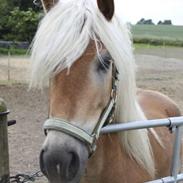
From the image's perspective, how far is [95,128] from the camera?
1854mm

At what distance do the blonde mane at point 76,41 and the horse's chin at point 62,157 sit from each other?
0.32 m

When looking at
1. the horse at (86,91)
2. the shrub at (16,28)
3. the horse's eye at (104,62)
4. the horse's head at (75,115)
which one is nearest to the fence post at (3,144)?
the horse at (86,91)

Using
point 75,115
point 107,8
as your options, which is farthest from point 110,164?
point 107,8

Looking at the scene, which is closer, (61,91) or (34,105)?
(61,91)

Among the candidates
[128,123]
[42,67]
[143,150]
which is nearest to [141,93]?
[143,150]

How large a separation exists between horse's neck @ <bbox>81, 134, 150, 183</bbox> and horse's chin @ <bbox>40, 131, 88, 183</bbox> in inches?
12.1

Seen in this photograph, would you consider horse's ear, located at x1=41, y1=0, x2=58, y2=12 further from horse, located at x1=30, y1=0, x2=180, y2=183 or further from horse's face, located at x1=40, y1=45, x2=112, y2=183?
horse's face, located at x1=40, y1=45, x2=112, y2=183

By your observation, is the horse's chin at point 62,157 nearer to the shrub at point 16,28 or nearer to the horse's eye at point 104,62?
the horse's eye at point 104,62

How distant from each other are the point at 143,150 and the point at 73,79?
0.74 meters

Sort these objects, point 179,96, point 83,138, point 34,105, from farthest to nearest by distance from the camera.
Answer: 1. point 179,96
2. point 34,105
3. point 83,138

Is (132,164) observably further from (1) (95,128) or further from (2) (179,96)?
(2) (179,96)

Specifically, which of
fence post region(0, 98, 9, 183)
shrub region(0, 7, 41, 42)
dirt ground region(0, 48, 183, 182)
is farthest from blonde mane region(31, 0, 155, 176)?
shrub region(0, 7, 41, 42)

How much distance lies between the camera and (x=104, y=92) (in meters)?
1.92

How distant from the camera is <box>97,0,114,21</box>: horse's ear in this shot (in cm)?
192
